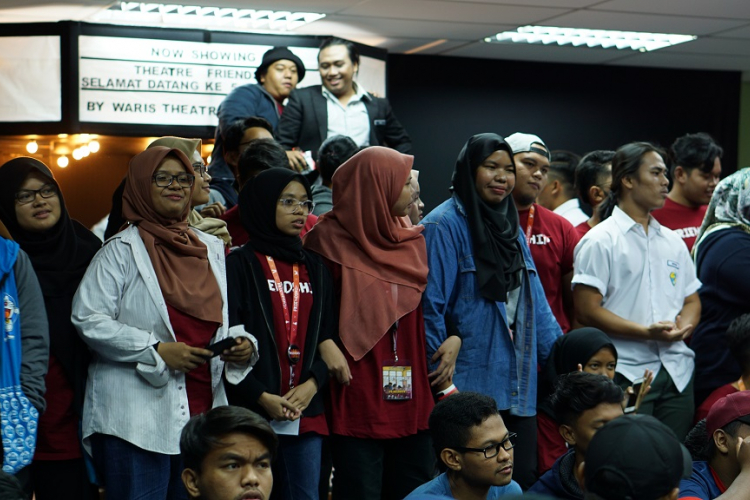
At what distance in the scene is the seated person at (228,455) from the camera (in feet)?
9.48

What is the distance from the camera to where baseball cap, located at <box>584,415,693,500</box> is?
2.30 meters

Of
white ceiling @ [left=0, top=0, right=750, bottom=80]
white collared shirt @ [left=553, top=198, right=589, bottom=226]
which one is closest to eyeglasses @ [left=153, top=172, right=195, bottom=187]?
white collared shirt @ [left=553, top=198, right=589, bottom=226]

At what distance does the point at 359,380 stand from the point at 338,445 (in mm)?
241

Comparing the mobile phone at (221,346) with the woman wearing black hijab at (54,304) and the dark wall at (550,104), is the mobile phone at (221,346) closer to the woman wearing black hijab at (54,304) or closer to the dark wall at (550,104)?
the woman wearing black hijab at (54,304)

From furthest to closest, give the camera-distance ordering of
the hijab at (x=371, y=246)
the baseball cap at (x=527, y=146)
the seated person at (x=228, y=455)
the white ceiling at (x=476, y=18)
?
1. the white ceiling at (x=476, y=18)
2. the baseball cap at (x=527, y=146)
3. the hijab at (x=371, y=246)
4. the seated person at (x=228, y=455)

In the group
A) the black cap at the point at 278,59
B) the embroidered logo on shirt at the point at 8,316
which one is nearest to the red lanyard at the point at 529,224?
the embroidered logo on shirt at the point at 8,316

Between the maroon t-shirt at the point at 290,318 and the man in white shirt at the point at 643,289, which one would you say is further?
the man in white shirt at the point at 643,289

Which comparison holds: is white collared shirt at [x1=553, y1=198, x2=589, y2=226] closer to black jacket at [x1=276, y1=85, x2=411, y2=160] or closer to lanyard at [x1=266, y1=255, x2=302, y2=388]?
black jacket at [x1=276, y1=85, x2=411, y2=160]

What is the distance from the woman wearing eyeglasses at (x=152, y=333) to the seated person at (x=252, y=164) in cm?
57

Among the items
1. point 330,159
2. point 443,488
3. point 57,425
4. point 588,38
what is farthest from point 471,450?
point 588,38

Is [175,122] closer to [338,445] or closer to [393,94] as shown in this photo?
[393,94]

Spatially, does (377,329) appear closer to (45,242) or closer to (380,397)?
(380,397)

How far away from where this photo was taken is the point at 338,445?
12.7ft

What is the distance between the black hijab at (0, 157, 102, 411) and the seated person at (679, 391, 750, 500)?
197 cm
